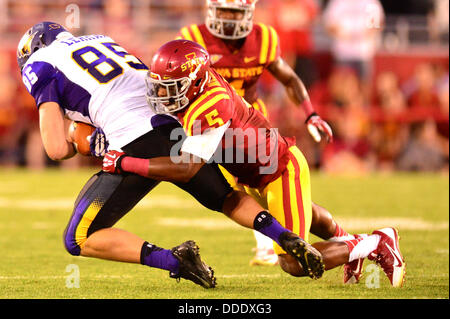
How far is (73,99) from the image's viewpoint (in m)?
4.11

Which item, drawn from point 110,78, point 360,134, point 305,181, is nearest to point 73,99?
point 110,78

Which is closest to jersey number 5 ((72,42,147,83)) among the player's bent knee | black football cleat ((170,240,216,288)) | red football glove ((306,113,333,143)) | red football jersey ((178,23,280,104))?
the player's bent knee

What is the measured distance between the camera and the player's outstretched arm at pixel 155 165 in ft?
12.8

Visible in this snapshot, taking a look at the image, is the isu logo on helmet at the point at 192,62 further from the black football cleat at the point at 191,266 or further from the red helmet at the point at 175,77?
the black football cleat at the point at 191,266

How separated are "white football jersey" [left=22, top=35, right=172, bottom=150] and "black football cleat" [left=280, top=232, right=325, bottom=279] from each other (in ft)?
2.96

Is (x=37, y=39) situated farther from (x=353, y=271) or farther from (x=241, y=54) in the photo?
(x=353, y=271)

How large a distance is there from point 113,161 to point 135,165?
0.37 ft

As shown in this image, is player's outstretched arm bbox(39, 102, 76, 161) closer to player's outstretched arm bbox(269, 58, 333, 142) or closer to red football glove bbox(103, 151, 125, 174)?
red football glove bbox(103, 151, 125, 174)

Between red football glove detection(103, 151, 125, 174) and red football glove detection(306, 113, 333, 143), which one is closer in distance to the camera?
red football glove detection(103, 151, 125, 174)

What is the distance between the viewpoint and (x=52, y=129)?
3.99 meters

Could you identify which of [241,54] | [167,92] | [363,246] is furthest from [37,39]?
[363,246]

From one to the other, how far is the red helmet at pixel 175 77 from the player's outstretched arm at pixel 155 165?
0.28 meters

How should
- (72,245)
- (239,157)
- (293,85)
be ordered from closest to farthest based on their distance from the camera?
(72,245) → (239,157) → (293,85)

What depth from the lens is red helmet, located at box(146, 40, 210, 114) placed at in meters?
4.00
